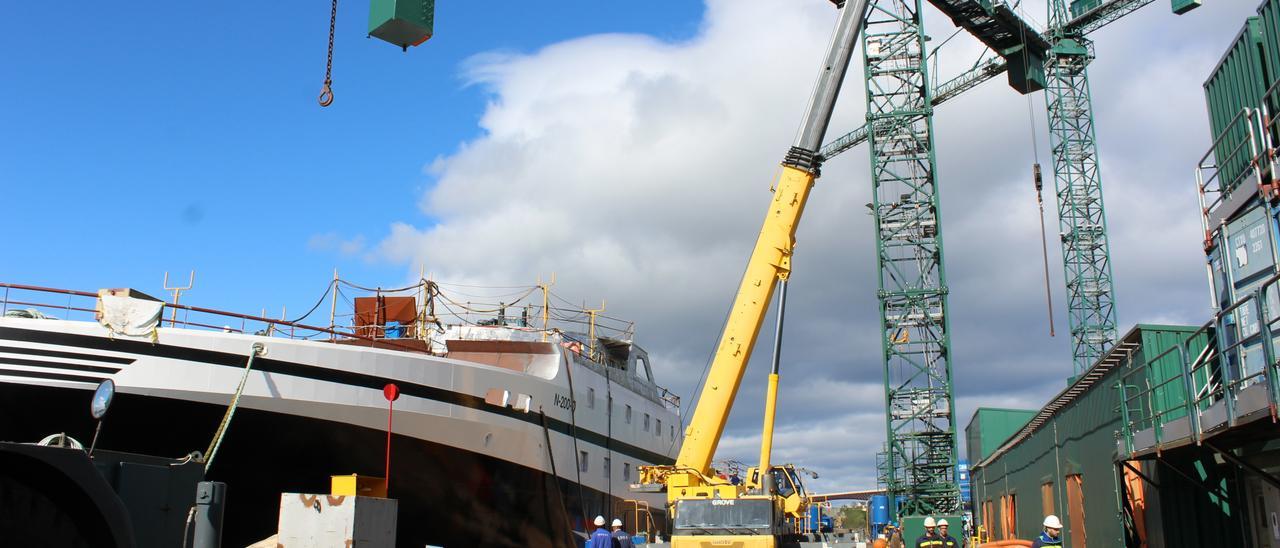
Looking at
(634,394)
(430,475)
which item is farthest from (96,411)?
(634,394)

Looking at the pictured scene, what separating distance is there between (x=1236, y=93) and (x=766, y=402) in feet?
31.3

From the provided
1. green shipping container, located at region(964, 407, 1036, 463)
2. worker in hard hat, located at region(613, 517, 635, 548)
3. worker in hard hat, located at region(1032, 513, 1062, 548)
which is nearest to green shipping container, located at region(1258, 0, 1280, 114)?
worker in hard hat, located at region(1032, 513, 1062, 548)

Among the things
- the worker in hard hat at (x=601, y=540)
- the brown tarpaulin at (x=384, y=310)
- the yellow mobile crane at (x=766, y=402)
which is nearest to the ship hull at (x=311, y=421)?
the yellow mobile crane at (x=766, y=402)

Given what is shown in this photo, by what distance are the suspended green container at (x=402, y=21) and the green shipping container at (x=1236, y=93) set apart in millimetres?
9396

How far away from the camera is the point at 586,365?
2266 centimetres

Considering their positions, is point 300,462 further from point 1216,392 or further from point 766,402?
point 1216,392

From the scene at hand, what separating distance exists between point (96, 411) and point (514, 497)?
12.7 metres

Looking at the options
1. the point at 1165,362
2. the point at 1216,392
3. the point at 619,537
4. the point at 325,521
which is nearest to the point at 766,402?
the point at 619,537

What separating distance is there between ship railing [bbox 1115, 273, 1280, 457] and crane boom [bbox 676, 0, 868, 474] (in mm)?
6819

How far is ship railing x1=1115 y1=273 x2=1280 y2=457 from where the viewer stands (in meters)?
8.34

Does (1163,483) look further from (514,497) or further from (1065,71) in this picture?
(1065,71)

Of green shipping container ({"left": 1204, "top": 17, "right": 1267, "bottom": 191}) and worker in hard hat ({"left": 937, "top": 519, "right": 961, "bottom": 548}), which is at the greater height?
green shipping container ({"left": 1204, "top": 17, "right": 1267, "bottom": 191})

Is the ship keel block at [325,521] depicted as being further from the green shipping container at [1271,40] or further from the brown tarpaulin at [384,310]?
the green shipping container at [1271,40]

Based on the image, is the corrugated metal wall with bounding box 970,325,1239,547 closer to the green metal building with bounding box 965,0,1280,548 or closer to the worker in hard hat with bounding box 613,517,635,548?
the green metal building with bounding box 965,0,1280,548
